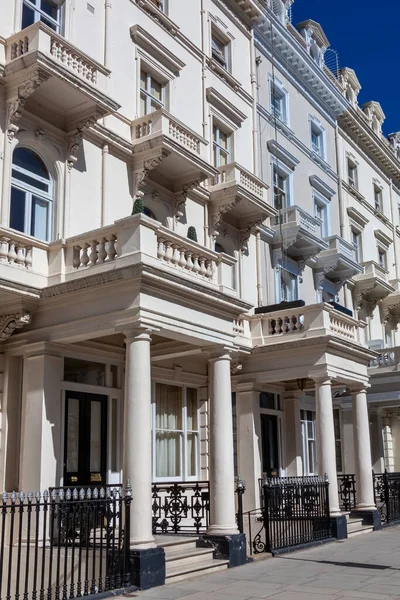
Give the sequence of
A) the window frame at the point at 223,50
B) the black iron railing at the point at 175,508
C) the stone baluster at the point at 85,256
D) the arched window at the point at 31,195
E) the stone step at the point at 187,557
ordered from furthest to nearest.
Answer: the window frame at the point at 223,50 → the black iron railing at the point at 175,508 → the arched window at the point at 31,195 → the stone baluster at the point at 85,256 → the stone step at the point at 187,557

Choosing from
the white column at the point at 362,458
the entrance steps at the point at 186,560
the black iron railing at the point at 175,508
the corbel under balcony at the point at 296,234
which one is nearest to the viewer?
the entrance steps at the point at 186,560

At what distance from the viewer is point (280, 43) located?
2469 centimetres

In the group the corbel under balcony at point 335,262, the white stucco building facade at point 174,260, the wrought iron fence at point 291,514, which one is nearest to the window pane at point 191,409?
the white stucco building facade at point 174,260

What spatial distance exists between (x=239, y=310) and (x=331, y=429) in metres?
5.11

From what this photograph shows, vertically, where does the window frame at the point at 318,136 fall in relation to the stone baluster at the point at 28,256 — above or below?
above

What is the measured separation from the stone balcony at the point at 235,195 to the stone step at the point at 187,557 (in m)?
9.46

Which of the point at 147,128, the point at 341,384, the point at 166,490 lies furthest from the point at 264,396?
the point at 147,128

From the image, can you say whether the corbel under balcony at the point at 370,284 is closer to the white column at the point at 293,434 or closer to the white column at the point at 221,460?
the white column at the point at 293,434

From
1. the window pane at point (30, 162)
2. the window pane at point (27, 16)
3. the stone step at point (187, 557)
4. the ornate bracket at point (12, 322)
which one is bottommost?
the stone step at point (187, 557)

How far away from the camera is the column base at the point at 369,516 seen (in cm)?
1911

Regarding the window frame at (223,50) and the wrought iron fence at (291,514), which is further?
the window frame at (223,50)

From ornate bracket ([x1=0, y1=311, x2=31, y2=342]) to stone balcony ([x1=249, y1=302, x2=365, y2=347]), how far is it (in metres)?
7.63

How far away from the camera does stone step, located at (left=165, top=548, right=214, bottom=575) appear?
1170cm

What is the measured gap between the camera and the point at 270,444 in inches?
818
